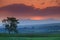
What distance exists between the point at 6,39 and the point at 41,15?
29.3 inches

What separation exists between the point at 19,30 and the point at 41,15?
1.53 ft

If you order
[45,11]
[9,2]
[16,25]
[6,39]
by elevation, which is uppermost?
[9,2]

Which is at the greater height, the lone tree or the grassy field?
the lone tree

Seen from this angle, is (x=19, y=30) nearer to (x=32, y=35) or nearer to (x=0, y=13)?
(x=32, y=35)

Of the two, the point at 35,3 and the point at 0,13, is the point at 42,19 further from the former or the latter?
the point at 0,13

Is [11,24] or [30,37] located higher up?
[11,24]

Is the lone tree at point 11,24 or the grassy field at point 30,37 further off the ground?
the lone tree at point 11,24

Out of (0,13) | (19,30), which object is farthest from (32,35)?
(0,13)

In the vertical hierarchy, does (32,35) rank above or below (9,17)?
below

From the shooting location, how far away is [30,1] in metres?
3.36

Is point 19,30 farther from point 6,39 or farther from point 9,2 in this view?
point 9,2

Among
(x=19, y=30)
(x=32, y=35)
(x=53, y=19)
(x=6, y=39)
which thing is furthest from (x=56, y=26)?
(x=6, y=39)

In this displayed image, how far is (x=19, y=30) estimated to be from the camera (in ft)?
10.8

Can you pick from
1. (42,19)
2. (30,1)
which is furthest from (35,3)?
(42,19)
